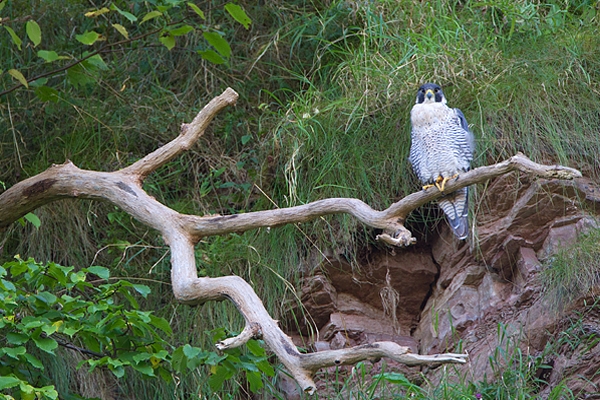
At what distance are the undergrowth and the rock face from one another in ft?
0.44

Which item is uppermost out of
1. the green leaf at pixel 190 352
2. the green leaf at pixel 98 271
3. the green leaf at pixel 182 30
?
the green leaf at pixel 182 30

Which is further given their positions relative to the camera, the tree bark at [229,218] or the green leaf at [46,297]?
the green leaf at [46,297]

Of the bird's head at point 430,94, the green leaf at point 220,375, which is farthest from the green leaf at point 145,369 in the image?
the bird's head at point 430,94

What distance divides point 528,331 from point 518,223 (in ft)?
1.95

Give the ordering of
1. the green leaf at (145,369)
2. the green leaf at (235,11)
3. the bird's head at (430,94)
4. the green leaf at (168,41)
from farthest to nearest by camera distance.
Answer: the bird's head at (430,94), the green leaf at (168,41), the green leaf at (235,11), the green leaf at (145,369)

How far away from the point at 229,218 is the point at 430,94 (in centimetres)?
142

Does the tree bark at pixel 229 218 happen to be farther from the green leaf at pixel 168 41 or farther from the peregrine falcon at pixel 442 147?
the peregrine falcon at pixel 442 147

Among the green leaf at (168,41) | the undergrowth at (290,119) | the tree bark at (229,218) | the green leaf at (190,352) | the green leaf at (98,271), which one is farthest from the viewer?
the undergrowth at (290,119)

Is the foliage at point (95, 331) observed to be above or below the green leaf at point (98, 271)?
below

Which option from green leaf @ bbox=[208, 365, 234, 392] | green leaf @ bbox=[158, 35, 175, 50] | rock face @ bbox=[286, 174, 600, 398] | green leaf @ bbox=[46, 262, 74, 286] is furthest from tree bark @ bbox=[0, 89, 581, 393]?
rock face @ bbox=[286, 174, 600, 398]

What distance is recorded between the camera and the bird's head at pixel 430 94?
13.3ft

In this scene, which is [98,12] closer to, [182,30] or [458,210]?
[182,30]

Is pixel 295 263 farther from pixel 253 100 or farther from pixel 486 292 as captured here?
pixel 253 100

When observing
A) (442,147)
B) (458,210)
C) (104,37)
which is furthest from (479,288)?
(104,37)
